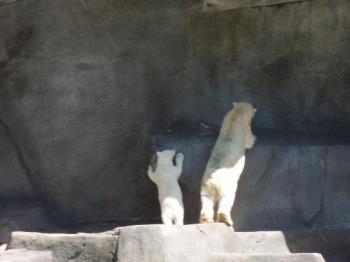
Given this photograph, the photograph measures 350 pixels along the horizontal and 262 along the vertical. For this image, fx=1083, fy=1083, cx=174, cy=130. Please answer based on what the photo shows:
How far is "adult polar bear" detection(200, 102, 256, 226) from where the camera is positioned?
819 centimetres

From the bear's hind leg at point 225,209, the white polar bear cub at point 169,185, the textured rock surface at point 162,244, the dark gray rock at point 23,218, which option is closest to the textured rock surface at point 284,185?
the white polar bear cub at point 169,185

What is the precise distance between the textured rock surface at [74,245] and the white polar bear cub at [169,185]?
0.85 meters

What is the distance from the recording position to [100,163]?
968 centimetres

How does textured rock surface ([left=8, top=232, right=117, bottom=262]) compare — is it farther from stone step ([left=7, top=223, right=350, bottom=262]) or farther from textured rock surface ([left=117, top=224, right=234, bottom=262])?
textured rock surface ([left=117, top=224, right=234, bottom=262])

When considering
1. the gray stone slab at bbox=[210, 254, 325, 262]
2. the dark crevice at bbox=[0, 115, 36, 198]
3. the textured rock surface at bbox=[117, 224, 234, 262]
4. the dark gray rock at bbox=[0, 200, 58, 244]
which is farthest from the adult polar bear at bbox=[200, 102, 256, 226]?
the dark crevice at bbox=[0, 115, 36, 198]

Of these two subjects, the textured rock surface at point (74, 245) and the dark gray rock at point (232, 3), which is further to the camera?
the dark gray rock at point (232, 3)

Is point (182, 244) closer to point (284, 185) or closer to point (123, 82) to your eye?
point (284, 185)

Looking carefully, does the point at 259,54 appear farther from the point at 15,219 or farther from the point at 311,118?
the point at 15,219

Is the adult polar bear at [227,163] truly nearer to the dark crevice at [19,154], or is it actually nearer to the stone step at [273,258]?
the stone step at [273,258]

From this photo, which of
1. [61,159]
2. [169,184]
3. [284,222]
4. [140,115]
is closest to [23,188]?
[61,159]

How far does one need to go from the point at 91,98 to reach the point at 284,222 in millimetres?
2180

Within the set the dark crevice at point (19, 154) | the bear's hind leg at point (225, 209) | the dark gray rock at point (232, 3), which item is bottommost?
the bear's hind leg at point (225, 209)

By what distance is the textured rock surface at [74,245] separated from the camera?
7414mm

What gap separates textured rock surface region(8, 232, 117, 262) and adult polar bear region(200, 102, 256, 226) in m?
0.95
